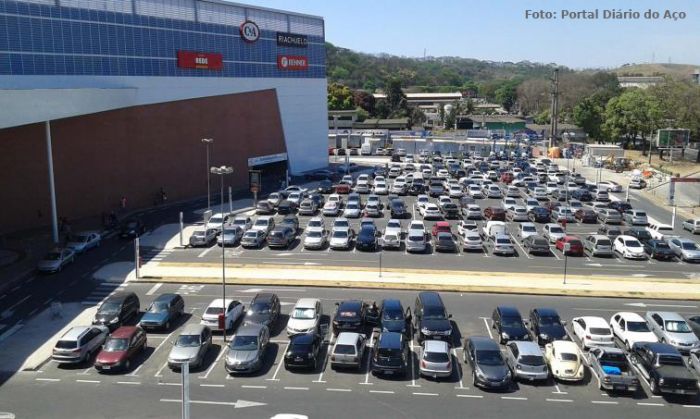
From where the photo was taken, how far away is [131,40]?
160 ft

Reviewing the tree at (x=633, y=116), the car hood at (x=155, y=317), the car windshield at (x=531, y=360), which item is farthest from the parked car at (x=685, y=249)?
the tree at (x=633, y=116)

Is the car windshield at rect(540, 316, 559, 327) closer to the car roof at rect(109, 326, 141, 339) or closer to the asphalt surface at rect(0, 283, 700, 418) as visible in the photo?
the asphalt surface at rect(0, 283, 700, 418)

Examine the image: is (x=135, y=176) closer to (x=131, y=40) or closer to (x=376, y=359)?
(x=131, y=40)

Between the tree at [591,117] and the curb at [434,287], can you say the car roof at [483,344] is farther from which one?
the tree at [591,117]

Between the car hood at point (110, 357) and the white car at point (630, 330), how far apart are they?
17.3 meters

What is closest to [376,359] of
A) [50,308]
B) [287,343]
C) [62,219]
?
[287,343]

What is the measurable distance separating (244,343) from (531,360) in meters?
9.26

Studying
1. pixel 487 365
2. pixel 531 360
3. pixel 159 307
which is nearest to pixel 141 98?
pixel 159 307

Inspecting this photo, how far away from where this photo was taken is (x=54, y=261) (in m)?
32.8

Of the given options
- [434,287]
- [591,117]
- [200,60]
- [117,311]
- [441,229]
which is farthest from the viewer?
[591,117]

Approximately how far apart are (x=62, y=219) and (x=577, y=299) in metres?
30.5

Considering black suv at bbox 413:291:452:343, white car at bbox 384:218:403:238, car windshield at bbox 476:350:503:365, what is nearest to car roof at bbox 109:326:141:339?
black suv at bbox 413:291:452:343

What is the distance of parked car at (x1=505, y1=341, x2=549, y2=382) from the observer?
19845 mm

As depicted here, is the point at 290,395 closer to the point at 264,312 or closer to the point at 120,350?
the point at 264,312
